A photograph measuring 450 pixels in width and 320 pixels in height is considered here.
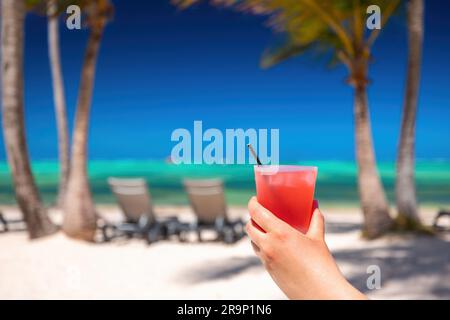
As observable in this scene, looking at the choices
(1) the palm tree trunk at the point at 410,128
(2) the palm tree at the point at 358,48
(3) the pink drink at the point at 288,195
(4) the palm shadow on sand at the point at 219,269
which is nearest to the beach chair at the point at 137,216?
(4) the palm shadow on sand at the point at 219,269

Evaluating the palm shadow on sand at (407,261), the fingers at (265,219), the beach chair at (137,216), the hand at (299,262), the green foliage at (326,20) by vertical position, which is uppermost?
the green foliage at (326,20)

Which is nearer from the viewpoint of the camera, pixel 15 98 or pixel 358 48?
pixel 15 98

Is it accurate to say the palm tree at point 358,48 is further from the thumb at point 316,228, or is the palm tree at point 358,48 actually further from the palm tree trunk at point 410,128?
the thumb at point 316,228

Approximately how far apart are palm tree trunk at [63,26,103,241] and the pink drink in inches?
250

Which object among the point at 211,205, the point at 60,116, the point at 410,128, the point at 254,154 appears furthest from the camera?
the point at 60,116

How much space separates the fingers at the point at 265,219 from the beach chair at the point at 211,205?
635 cm

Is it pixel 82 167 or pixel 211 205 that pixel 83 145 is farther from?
pixel 211 205

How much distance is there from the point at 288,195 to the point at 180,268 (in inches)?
195

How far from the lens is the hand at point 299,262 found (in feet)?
3.22

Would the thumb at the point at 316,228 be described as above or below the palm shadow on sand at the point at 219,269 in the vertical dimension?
above

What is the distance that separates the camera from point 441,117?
42.8 m

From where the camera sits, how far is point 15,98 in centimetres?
686

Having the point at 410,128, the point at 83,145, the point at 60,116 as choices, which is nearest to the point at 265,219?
the point at 83,145

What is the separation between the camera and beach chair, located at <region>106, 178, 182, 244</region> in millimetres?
7629
